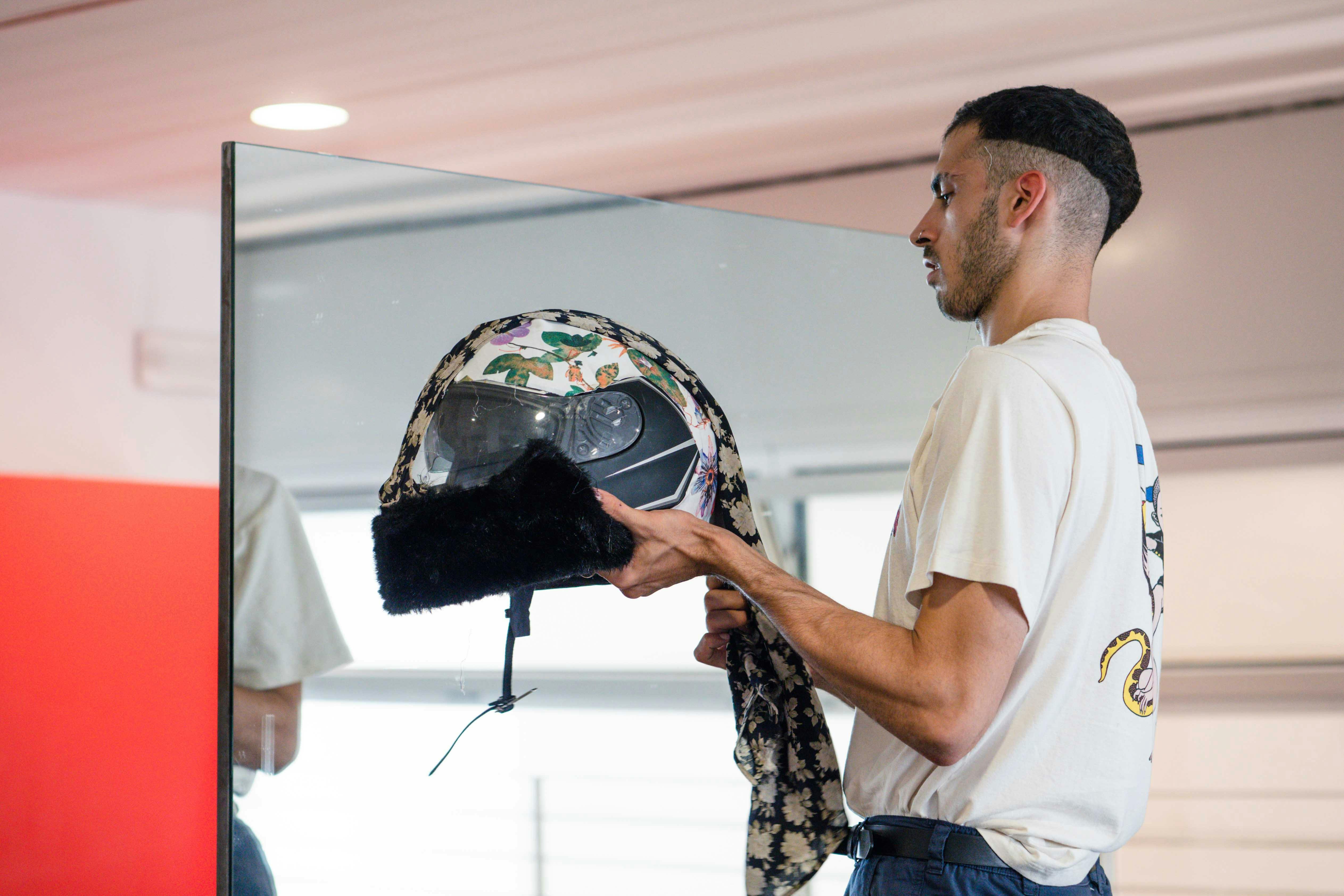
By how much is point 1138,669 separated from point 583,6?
1267 millimetres

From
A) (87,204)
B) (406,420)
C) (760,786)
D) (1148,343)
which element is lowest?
(760,786)

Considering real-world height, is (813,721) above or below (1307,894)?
above

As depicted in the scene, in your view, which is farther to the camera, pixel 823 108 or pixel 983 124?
pixel 823 108

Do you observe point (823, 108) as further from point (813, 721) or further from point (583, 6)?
point (813, 721)

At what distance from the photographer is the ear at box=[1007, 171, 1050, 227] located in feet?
3.65

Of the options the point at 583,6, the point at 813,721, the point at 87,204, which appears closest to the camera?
the point at 813,721

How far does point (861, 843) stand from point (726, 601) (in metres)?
0.29

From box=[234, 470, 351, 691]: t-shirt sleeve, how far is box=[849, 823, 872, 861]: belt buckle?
24.7 inches

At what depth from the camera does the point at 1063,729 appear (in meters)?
1.02

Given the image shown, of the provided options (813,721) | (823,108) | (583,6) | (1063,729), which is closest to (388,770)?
(813,721)

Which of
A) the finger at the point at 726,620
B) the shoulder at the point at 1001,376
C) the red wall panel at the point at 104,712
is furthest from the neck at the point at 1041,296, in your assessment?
the red wall panel at the point at 104,712

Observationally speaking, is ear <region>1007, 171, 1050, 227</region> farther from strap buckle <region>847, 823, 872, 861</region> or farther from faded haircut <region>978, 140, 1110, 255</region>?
strap buckle <region>847, 823, 872, 861</region>

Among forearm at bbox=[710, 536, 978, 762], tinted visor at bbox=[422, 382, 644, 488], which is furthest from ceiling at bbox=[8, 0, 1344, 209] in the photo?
forearm at bbox=[710, 536, 978, 762]

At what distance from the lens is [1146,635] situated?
41.5 inches
